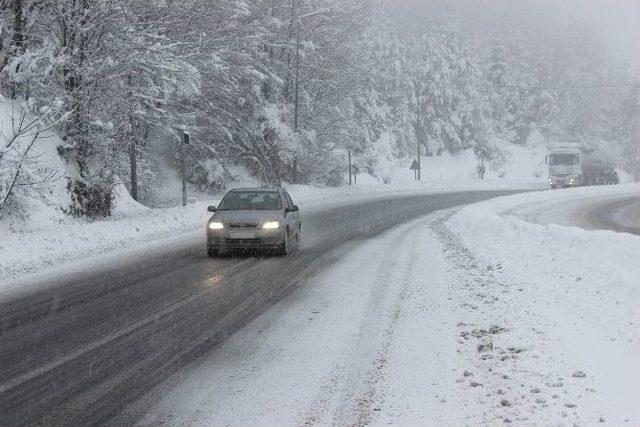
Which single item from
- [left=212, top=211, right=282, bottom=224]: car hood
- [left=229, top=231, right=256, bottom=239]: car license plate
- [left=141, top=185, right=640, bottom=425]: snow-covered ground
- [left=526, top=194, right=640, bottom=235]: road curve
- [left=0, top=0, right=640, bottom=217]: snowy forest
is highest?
[left=0, top=0, right=640, bottom=217]: snowy forest

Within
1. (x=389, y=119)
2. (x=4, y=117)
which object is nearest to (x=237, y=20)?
(x=4, y=117)

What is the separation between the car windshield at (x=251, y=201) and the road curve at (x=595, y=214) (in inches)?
543

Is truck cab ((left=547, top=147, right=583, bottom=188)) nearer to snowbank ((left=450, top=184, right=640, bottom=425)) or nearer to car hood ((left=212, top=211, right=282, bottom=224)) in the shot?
snowbank ((left=450, top=184, right=640, bottom=425))

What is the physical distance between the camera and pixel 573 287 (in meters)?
9.46

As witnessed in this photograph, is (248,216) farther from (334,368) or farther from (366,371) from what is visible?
(366,371)

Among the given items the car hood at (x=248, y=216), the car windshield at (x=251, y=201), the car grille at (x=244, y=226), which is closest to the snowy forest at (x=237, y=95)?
the car windshield at (x=251, y=201)

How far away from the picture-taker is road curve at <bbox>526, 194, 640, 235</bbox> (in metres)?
25.1

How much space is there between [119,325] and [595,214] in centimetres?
2724

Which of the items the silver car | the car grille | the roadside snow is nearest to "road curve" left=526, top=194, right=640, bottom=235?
the silver car

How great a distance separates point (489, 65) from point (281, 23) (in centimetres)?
6831

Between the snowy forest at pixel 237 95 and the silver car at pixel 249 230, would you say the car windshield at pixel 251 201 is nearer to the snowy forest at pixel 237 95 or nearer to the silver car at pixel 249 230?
the silver car at pixel 249 230

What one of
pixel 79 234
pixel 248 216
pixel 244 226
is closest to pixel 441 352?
pixel 244 226

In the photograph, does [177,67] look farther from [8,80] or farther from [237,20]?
[237,20]

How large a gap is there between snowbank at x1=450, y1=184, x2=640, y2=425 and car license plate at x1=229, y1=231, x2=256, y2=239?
5.05 m
